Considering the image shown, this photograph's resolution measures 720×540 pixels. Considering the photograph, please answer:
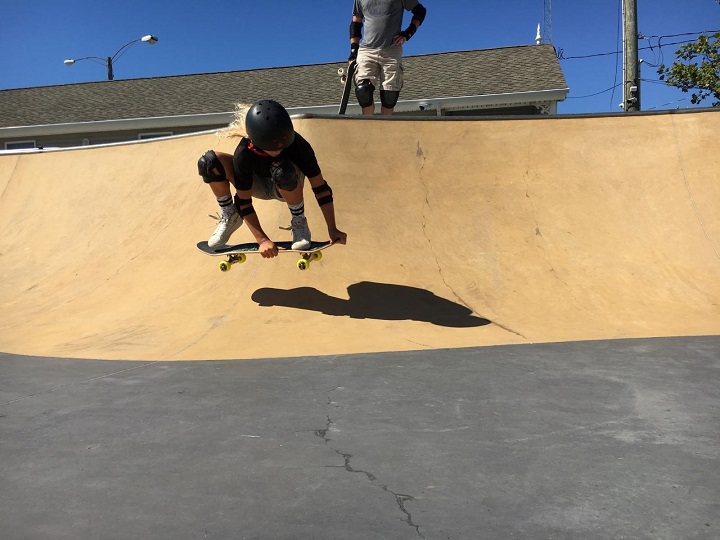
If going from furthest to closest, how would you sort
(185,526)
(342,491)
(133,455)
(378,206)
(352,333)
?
(378,206) < (352,333) < (133,455) < (342,491) < (185,526)

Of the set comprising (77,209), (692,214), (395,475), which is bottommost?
(395,475)

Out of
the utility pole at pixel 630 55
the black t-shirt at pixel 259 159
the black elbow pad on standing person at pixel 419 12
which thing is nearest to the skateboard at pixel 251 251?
the black t-shirt at pixel 259 159

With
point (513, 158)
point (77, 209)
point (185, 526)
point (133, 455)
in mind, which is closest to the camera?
point (185, 526)

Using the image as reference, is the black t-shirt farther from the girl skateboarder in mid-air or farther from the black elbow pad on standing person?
the black elbow pad on standing person

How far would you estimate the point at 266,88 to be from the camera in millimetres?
18281

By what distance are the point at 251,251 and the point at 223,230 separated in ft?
1.25

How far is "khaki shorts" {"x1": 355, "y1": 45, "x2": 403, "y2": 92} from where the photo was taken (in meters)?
6.97

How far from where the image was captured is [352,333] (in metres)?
4.66

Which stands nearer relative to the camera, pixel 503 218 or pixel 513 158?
pixel 503 218

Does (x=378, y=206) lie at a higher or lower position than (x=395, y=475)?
higher

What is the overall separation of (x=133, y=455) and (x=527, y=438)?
148cm

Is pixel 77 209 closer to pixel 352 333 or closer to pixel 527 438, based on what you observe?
pixel 352 333

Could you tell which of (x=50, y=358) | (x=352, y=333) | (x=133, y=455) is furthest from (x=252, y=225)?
(x=133, y=455)

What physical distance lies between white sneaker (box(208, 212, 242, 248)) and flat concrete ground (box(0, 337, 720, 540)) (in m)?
1.61
